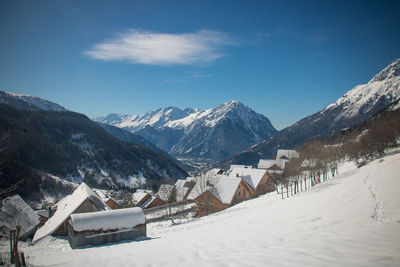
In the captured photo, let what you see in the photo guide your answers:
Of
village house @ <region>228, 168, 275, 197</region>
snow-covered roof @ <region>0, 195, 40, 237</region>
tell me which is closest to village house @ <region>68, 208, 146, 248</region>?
snow-covered roof @ <region>0, 195, 40, 237</region>

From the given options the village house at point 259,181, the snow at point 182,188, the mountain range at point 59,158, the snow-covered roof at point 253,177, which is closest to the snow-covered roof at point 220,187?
the village house at point 259,181

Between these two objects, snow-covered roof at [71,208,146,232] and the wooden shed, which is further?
the wooden shed

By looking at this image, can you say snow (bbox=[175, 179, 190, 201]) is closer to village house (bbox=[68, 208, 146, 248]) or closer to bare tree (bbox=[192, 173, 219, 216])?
bare tree (bbox=[192, 173, 219, 216])

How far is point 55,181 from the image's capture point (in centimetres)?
11250

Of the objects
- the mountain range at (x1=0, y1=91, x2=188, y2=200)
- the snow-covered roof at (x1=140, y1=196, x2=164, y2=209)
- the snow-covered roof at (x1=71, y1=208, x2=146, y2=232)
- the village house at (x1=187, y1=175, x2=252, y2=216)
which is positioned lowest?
the snow-covered roof at (x1=140, y1=196, x2=164, y2=209)

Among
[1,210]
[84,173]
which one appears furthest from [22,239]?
[84,173]

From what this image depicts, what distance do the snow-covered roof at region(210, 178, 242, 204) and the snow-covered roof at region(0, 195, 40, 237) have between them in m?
32.7

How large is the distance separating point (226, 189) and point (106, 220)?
30188 mm

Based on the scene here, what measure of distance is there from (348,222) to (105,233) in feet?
73.4

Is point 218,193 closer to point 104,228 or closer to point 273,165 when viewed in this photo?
point 104,228

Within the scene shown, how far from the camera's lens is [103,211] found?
25172 millimetres

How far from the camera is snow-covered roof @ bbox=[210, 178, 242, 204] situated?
47244mm

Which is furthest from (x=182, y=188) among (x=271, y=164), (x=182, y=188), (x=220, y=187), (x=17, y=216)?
(x=17, y=216)

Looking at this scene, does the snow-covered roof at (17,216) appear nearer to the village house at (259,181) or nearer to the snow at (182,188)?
the snow at (182,188)
